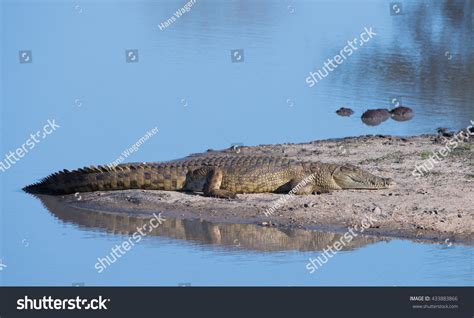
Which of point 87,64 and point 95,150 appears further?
point 87,64

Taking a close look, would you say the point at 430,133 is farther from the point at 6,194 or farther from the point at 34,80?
the point at 34,80

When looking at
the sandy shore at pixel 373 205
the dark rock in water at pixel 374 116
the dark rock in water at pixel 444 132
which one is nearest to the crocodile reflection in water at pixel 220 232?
the sandy shore at pixel 373 205

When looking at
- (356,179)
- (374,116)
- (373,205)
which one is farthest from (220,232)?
(374,116)

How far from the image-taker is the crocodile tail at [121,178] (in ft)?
56.6

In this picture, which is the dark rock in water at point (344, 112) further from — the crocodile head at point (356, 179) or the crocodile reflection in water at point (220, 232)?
the crocodile reflection in water at point (220, 232)

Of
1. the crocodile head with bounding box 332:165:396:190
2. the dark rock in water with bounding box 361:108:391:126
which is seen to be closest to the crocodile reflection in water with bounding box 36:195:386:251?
the crocodile head with bounding box 332:165:396:190

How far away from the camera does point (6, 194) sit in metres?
18.0

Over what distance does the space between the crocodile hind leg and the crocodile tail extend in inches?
17.3

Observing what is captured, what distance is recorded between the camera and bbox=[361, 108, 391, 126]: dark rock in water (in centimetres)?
2323

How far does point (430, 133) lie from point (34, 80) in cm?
1039

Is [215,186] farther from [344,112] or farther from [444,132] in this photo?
[344,112]

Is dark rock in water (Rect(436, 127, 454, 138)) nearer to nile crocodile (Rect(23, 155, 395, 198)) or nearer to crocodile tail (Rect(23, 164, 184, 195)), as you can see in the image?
nile crocodile (Rect(23, 155, 395, 198))

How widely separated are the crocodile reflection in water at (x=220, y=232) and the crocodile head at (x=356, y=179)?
200 cm
